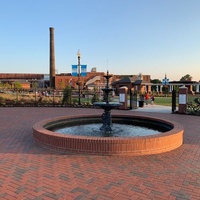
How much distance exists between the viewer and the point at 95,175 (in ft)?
15.3

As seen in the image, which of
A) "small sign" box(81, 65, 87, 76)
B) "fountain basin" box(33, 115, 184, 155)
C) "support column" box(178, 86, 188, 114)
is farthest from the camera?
"small sign" box(81, 65, 87, 76)

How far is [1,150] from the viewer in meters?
6.37

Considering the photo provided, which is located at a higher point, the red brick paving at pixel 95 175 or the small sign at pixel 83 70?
the small sign at pixel 83 70

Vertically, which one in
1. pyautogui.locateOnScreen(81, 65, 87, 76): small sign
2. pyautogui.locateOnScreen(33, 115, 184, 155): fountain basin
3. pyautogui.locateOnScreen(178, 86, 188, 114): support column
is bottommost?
pyautogui.locateOnScreen(33, 115, 184, 155): fountain basin

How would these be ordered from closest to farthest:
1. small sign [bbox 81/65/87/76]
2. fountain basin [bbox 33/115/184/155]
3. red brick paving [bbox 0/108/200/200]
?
red brick paving [bbox 0/108/200/200]
fountain basin [bbox 33/115/184/155]
small sign [bbox 81/65/87/76]

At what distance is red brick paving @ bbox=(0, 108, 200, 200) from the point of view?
3.86m

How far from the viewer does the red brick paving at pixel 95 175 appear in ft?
12.7

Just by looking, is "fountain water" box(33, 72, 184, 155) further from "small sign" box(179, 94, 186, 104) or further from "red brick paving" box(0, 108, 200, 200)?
"small sign" box(179, 94, 186, 104)

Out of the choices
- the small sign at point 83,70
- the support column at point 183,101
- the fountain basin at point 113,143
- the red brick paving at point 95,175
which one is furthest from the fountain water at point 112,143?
the small sign at point 83,70

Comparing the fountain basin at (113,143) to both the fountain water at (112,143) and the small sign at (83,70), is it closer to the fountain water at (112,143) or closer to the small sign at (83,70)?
the fountain water at (112,143)

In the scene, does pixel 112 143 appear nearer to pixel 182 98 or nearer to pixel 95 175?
pixel 95 175

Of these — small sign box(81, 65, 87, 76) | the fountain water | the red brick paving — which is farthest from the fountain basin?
small sign box(81, 65, 87, 76)

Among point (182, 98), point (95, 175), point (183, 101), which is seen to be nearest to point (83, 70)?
point (182, 98)

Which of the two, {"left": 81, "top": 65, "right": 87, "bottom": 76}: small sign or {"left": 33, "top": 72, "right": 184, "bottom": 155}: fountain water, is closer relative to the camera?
{"left": 33, "top": 72, "right": 184, "bottom": 155}: fountain water
